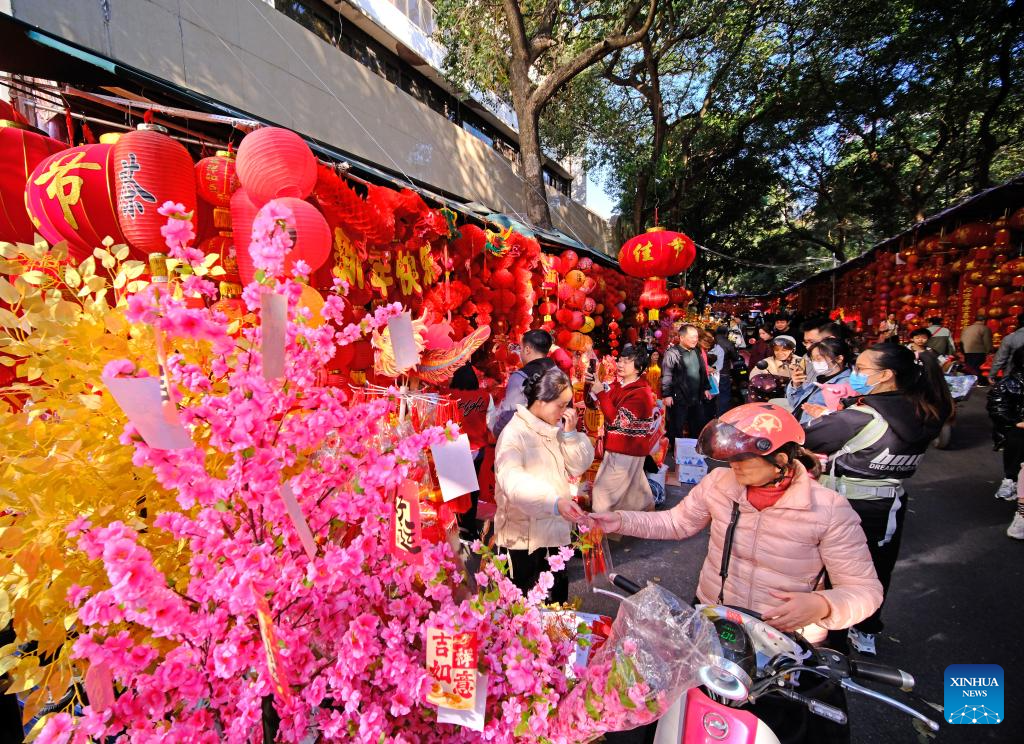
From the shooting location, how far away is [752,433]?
1.57 meters

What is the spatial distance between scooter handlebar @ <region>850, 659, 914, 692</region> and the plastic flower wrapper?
0.47m

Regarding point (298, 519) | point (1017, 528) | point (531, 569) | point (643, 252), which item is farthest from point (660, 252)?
point (298, 519)

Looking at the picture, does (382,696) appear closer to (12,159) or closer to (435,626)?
(435,626)

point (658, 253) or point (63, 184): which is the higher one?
point (658, 253)

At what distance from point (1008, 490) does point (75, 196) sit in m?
7.61

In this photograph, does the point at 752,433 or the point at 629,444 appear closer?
the point at 752,433

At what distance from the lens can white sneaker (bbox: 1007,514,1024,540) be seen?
389 centimetres

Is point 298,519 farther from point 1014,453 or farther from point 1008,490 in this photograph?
point 1008,490

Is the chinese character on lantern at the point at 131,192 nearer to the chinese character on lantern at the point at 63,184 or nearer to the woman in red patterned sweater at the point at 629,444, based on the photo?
the chinese character on lantern at the point at 63,184

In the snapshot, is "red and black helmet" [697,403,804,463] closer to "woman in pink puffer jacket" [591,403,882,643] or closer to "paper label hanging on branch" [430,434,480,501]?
"woman in pink puffer jacket" [591,403,882,643]

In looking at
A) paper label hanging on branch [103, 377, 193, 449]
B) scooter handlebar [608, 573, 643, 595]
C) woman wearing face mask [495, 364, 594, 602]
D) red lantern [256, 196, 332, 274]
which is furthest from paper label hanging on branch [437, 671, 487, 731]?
red lantern [256, 196, 332, 274]

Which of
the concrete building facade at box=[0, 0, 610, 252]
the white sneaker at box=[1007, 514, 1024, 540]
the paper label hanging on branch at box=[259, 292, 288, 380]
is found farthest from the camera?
the concrete building facade at box=[0, 0, 610, 252]

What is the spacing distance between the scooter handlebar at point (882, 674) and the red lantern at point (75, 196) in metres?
3.31

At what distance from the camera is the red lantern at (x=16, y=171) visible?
217 centimetres
